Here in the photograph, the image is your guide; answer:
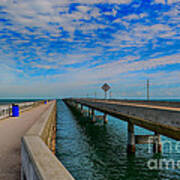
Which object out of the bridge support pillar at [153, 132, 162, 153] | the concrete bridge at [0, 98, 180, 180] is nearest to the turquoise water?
the bridge support pillar at [153, 132, 162, 153]

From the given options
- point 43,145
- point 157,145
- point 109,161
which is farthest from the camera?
point 157,145

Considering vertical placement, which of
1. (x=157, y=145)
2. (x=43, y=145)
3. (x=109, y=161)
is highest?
(x=43, y=145)

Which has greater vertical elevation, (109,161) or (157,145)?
(157,145)

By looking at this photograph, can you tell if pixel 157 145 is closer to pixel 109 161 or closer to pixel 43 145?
pixel 109 161

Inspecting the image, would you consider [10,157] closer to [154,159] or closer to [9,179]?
[9,179]

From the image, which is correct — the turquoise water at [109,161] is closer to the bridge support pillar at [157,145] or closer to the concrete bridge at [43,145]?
the bridge support pillar at [157,145]

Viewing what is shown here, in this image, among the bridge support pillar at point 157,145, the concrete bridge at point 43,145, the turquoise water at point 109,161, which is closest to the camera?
the concrete bridge at point 43,145

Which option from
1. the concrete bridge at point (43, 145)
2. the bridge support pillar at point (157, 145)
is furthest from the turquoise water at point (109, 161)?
the concrete bridge at point (43, 145)

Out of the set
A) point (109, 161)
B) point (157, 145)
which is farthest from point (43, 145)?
point (157, 145)

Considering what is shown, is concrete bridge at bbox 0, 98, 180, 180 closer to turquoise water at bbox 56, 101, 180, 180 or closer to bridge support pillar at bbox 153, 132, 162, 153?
bridge support pillar at bbox 153, 132, 162, 153

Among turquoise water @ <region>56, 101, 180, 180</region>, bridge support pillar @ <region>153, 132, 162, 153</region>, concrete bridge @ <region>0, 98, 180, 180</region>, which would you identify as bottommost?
turquoise water @ <region>56, 101, 180, 180</region>

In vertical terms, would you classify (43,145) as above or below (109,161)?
above

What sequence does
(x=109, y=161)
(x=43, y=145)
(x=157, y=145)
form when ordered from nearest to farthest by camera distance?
1. (x=43, y=145)
2. (x=109, y=161)
3. (x=157, y=145)

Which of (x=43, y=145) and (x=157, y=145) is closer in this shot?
(x=43, y=145)
